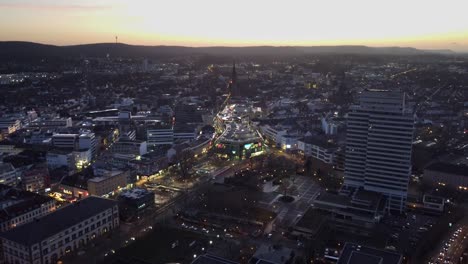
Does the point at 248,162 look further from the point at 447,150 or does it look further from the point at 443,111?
the point at 443,111

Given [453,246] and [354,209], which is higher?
[354,209]

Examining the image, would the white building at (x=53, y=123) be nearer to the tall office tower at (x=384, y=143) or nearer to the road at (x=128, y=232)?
the road at (x=128, y=232)

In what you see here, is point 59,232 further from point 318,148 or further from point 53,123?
point 53,123

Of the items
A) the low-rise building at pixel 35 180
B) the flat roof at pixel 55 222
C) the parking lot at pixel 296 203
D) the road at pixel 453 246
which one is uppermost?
the flat roof at pixel 55 222

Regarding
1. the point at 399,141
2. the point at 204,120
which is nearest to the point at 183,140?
the point at 204,120

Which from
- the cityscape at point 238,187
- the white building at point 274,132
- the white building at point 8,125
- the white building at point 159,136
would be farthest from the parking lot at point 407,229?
the white building at point 8,125

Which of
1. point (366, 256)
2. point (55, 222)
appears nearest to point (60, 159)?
point (55, 222)

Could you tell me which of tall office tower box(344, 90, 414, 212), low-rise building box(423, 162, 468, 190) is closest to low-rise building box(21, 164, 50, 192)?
tall office tower box(344, 90, 414, 212)
